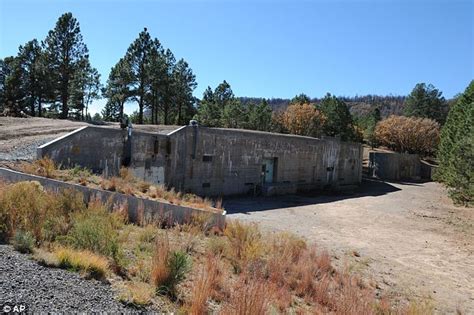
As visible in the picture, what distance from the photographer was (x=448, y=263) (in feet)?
38.4

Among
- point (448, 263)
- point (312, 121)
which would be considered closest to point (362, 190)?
point (312, 121)

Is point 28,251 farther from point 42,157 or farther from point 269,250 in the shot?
point 42,157

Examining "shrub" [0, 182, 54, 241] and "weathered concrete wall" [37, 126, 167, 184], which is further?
"weathered concrete wall" [37, 126, 167, 184]

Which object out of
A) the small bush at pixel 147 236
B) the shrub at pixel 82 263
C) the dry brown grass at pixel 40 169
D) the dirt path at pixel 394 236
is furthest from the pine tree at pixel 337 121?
the shrub at pixel 82 263

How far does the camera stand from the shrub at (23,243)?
509cm

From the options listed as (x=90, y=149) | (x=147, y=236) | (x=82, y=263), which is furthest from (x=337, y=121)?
(x=82, y=263)

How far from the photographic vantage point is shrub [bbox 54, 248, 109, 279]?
4.79 m

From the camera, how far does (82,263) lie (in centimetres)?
484

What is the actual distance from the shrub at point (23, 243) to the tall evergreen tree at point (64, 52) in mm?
33231

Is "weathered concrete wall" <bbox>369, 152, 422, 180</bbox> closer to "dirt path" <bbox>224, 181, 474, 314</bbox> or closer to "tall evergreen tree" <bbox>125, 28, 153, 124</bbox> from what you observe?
"dirt path" <bbox>224, 181, 474, 314</bbox>

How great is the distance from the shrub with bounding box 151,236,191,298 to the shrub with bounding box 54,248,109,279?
0.67 meters

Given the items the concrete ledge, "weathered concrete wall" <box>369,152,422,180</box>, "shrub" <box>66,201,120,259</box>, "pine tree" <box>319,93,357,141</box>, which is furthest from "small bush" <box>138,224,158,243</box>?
"pine tree" <box>319,93,357,141</box>

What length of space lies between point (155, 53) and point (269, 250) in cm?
3426

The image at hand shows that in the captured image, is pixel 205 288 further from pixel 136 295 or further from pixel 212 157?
pixel 212 157
